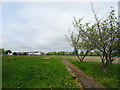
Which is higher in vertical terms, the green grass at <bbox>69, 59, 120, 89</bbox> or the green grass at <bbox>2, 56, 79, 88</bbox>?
the green grass at <bbox>2, 56, 79, 88</bbox>

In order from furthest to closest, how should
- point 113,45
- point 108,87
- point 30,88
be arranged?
1. point 113,45
2. point 108,87
3. point 30,88

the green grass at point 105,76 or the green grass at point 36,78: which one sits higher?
the green grass at point 36,78

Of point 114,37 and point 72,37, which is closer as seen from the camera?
point 114,37

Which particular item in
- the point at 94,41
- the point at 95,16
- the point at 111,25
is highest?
the point at 95,16

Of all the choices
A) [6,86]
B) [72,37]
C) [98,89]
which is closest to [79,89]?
[98,89]

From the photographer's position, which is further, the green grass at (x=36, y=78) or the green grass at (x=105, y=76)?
the green grass at (x=105, y=76)

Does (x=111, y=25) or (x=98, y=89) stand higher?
(x=111, y=25)

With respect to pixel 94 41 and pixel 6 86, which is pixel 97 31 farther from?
pixel 6 86

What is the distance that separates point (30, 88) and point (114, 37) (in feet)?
30.7

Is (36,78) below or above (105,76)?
above

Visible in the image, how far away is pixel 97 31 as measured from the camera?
432 inches

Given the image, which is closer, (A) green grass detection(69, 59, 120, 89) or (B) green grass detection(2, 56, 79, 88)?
(B) green grass detection(2, 56, 79, 88)

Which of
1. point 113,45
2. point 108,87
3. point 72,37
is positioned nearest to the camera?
point 108,87

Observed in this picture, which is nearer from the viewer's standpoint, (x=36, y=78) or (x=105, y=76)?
(x=36, y=78)
